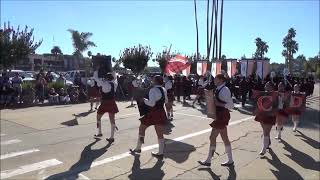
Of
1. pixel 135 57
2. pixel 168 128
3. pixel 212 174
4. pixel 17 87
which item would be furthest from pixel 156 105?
pixel 135 57

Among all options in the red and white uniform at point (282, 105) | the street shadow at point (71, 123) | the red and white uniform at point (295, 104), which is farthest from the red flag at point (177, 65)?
the red and white uniform at point (282, 105)

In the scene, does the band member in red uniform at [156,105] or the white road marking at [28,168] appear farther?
the band member in red uniform at [156,105]

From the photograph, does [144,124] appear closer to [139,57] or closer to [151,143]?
[151,143]

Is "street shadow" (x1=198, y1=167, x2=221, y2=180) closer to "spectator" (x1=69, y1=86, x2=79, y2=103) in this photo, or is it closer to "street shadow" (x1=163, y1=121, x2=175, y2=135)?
"street shadow" (x1=163, y1=121, x2=175, y2=135)

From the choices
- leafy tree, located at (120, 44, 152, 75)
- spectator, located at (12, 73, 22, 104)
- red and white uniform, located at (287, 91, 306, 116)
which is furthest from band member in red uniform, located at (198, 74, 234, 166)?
leafy tree, located at (120, 44, 152, 75)

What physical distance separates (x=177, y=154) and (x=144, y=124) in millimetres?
1145

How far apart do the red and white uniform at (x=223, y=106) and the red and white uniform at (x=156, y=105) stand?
1241 mm

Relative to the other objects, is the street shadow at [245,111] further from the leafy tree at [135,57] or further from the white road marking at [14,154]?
the leafy tree at [135,57]

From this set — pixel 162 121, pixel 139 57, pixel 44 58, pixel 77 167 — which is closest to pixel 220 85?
pixel 162 121

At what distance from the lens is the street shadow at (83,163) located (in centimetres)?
783

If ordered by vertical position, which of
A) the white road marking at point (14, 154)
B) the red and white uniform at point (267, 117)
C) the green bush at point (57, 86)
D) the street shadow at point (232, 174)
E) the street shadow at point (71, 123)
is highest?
the green bush at point (57, 86)

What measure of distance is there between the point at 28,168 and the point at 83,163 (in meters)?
1.08

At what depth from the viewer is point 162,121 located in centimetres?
891

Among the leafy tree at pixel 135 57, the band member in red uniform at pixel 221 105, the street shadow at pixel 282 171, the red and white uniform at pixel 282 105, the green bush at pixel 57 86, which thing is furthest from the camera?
the leafy tree at pixel 135 57
